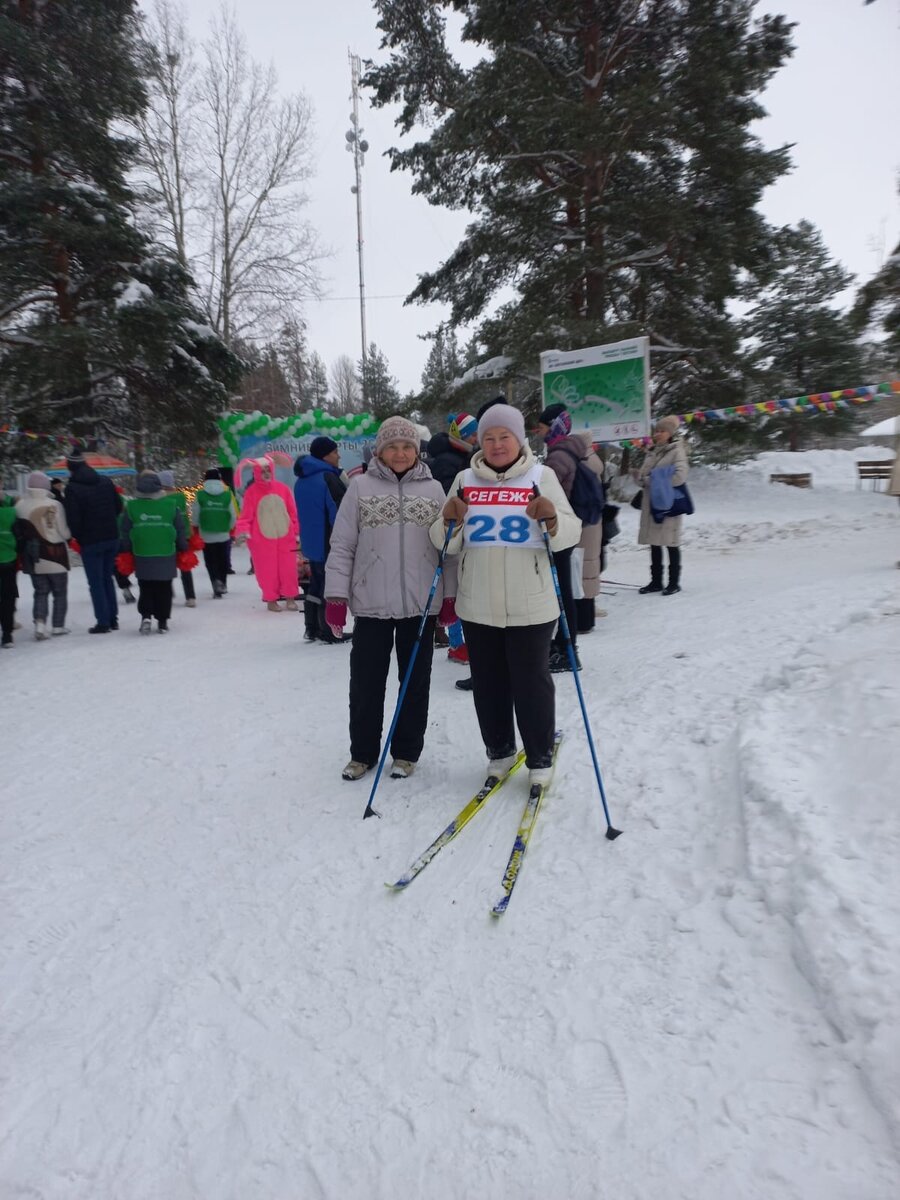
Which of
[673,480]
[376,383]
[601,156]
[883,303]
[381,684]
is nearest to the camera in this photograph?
[381,684]

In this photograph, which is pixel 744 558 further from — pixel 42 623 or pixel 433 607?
pixel 42 623

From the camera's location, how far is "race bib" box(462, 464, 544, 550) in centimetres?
356

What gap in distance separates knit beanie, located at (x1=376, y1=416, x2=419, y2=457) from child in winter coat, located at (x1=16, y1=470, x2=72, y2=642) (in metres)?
6.22

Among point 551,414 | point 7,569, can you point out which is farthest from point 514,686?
point 7,569

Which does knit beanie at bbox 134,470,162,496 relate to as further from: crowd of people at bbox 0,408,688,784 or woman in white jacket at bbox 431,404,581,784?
woman in white jacket at bbox 431,404,581,784

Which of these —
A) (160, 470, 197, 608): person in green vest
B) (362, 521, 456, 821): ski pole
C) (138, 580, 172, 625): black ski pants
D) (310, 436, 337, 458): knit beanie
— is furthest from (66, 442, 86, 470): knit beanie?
(362, 521, 456, 821): ski pole

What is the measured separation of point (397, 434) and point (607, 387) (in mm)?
8066

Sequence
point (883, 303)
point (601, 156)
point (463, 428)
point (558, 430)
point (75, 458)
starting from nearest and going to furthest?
point (463, 428) → point (558, 430) → point (75, 458) → point (883, 303) → point (601, 156)

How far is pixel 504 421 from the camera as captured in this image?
359cm

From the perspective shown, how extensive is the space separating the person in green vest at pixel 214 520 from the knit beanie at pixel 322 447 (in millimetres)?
4182

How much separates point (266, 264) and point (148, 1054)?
1039 inches

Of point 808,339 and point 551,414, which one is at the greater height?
point 808,339

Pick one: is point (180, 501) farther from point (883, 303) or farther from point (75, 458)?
point (883, 303)

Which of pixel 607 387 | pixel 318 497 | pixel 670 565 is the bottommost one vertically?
pixel 670 565
